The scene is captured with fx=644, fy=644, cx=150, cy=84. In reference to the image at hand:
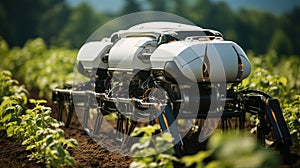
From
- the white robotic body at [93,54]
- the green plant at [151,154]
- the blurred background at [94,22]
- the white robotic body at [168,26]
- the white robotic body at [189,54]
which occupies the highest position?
the white robotic body at [168,26]

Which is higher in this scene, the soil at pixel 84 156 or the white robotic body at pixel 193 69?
the white robotic body at pixel 193 69

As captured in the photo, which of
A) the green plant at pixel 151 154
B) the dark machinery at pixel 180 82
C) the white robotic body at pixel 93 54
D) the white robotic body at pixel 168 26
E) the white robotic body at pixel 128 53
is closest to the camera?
the green plant at pixel 151 154

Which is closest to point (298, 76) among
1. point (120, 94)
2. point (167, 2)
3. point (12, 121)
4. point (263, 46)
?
point (120, 94)

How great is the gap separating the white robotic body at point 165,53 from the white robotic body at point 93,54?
79.6 inches

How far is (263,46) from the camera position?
2825 inches

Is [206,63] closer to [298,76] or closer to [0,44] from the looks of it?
[298,76]

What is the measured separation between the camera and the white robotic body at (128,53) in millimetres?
9289

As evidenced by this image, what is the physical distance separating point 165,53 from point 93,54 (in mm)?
2569

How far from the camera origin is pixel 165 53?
861 centimetres

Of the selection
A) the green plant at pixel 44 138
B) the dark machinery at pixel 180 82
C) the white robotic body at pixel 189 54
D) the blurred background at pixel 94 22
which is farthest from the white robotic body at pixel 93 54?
A: the blurred background at pixel 94 22

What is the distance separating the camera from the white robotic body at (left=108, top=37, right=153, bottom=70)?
9289 mm

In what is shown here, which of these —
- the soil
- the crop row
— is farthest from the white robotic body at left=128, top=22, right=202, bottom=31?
the crop row

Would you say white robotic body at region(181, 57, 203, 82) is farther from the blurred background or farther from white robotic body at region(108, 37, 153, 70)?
the blurred background

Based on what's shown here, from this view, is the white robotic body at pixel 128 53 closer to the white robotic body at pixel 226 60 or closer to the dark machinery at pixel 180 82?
the dark machinery at pixel 180 82
